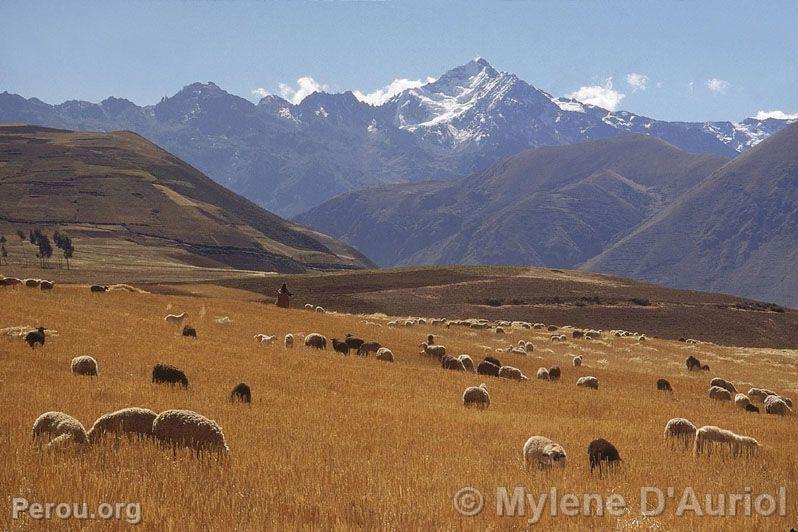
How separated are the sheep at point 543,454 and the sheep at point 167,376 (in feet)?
30.6

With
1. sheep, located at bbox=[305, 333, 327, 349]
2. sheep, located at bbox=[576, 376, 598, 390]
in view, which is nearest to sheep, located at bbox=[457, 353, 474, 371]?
sheep, located at bbox=[576, 376, 598, 390]

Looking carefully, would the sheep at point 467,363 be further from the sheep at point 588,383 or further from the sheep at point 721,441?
the sheep at point 721,441

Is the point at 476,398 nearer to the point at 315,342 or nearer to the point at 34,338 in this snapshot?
the point at 34,338

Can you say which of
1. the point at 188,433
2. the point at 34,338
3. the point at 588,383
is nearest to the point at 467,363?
the point at 588,383

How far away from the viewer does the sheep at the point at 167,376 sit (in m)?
15.7

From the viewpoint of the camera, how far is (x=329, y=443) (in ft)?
35.0

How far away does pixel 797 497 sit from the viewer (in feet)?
30.7

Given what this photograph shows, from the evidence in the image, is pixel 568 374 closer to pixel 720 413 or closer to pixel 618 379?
pixel 618 379

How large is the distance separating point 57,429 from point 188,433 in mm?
1912

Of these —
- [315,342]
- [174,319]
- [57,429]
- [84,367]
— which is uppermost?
[57,429]

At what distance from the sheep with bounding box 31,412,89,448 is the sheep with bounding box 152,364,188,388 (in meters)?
6.15

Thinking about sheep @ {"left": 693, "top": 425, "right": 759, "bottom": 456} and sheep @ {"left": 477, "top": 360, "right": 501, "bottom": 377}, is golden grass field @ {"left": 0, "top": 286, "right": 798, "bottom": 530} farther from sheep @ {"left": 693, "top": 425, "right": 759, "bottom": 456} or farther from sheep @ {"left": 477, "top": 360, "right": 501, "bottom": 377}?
sheep @ {"left": 477, "top": 360, "right": 501, "bottom": 377}

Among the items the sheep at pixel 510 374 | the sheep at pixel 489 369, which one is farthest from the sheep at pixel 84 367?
the sheep at pixel 510 374

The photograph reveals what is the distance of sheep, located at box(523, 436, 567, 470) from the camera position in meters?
10.1
